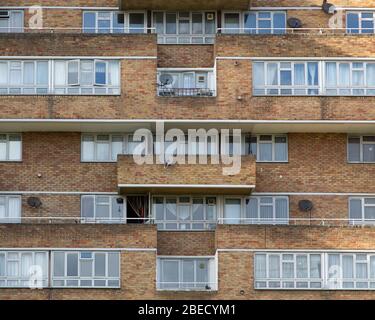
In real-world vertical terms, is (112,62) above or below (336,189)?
above

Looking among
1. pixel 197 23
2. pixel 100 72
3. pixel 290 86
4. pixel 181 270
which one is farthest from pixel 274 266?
pixel 197 23

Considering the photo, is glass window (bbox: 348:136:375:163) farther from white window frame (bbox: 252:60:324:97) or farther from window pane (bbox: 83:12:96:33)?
window pane (bbox: 83:12:96:33)

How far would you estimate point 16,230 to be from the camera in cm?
5994

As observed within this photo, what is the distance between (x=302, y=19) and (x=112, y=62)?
23.9ft

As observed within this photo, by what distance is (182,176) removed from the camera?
61250 mm

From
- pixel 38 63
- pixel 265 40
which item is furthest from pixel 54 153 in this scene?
pixel 265 40

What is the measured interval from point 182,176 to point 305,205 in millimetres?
4602

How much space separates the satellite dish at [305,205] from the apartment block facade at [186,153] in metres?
0.08

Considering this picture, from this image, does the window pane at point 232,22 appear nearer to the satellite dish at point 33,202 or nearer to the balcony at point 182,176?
the balcony at point 182,176

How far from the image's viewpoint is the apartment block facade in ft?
197

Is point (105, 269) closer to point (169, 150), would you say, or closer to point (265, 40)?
point (169, 150)

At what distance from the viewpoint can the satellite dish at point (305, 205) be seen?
205 ft

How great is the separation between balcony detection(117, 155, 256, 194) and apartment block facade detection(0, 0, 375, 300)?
1.9 inches

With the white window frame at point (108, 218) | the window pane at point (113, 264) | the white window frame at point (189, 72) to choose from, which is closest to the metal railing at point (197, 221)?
the white window frame at point (108, 218)
